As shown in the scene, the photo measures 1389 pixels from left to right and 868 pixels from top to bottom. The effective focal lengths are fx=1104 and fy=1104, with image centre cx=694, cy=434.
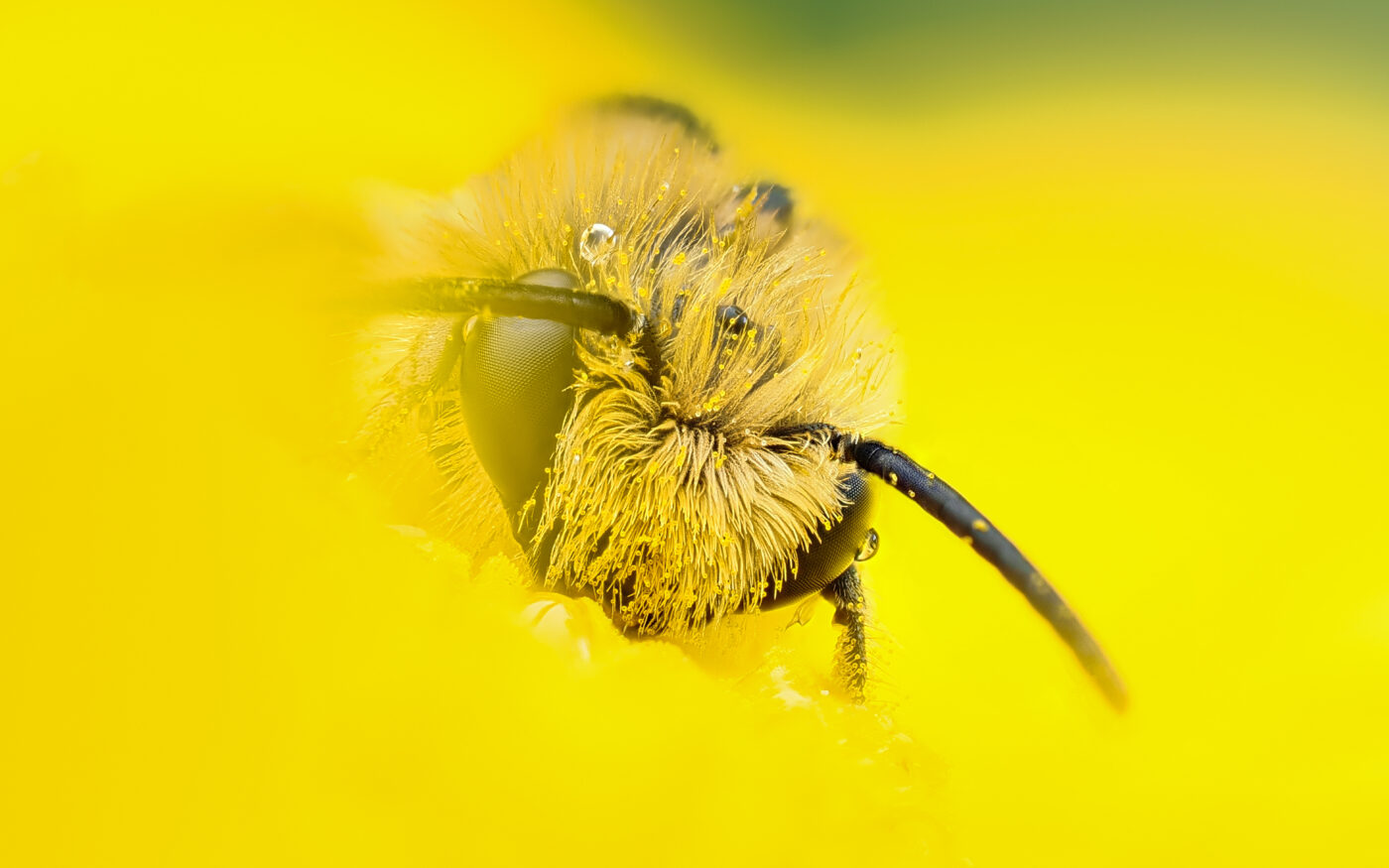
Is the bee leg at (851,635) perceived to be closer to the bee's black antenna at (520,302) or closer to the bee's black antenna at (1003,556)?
the bee's black antenna at (1003,556)

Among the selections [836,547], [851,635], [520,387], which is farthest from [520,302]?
[851,635]

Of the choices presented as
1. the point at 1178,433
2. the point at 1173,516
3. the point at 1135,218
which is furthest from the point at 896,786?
the point at 1135,218

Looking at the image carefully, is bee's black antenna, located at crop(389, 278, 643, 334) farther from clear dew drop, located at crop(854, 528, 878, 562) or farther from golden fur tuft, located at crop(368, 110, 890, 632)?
clear dew drop, located at crop(854, 528, 878, 562)

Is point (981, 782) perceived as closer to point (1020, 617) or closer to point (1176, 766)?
point (1176, 766)

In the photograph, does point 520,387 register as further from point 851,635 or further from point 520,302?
point 851,635

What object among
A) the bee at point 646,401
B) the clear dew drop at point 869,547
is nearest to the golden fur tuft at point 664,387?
the bee at point 646,401
